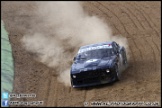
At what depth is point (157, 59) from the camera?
20359 millimetres

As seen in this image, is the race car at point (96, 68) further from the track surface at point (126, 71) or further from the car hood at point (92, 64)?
the track surface at point (126, 71)

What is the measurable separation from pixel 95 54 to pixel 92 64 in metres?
1.00

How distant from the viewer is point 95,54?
1819 cm

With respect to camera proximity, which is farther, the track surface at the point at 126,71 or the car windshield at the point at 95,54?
the car windshield at the point at 95,54

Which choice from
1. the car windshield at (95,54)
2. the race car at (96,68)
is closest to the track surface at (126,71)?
the race car at (96,68)

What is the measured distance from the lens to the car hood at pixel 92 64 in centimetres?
1695

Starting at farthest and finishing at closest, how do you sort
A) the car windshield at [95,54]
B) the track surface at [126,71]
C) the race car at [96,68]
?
the car windshield at [95,54]
the race car at [96,68]
the track surface at [126,71]

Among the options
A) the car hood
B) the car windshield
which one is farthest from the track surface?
the car windshield

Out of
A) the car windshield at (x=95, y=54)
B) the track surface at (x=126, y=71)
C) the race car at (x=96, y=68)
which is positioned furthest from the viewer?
the car windshield at (x=95, y=54)

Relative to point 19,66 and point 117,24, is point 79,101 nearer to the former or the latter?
point 19,66

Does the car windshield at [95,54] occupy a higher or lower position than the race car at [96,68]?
higher

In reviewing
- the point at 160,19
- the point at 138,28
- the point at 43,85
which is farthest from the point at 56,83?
the point at 160,19

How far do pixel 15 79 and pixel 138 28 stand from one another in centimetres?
1121

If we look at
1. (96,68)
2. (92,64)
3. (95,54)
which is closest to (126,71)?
(95,54)
